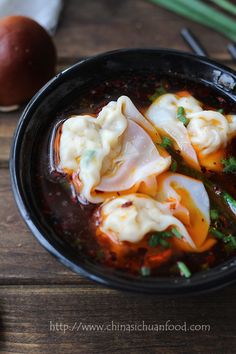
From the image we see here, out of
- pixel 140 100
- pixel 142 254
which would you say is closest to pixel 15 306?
pixel 142 254

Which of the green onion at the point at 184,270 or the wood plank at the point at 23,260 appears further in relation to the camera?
the wood plank at the point at 23,260

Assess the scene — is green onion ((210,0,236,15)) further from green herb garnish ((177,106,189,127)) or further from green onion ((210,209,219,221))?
green onion ((210,209,219,221))

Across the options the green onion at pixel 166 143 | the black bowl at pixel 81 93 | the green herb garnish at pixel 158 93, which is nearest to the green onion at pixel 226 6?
the black bowl at pixel 81 93

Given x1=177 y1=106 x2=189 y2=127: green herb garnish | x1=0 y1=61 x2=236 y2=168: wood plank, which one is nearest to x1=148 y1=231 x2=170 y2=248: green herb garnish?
x1=177 y1=106 x2=189 y2=127: green herb garnish

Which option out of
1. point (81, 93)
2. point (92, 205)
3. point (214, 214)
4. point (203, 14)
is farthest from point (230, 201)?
point (203, 14)

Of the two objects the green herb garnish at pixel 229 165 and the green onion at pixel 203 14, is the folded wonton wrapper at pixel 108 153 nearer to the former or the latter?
the green herb garnish at pixel 229 165

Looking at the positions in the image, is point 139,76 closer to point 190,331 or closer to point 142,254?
point 142,254
